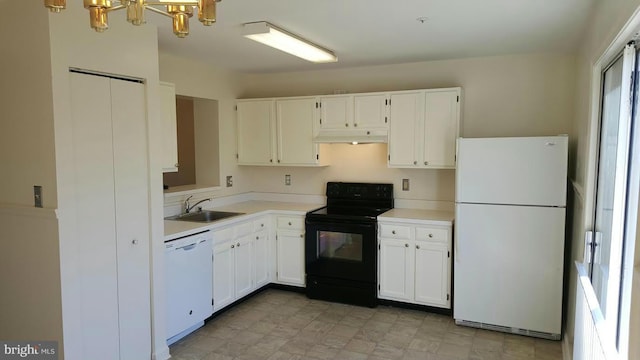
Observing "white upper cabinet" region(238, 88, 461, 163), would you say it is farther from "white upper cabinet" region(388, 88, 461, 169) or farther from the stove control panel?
the stove control panel

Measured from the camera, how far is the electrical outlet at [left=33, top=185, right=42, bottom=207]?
252 cm

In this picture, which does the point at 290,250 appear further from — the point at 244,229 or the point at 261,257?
the point at 244,229

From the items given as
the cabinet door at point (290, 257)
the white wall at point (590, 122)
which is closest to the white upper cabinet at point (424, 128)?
the white wall at point (590, 122)

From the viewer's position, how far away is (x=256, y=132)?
489 cm

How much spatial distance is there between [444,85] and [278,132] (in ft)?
5.86

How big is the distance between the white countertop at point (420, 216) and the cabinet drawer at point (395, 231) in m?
0.07

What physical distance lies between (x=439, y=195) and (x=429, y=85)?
1.11 metres

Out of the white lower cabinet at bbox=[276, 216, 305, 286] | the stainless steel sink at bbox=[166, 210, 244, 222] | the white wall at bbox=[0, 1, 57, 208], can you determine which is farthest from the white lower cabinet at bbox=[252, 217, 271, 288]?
the white wall at bbox=[0, 1, 57, 208]

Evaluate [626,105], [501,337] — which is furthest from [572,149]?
[626,105]

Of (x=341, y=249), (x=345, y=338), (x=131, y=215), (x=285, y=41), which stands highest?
(x=285, y=41)

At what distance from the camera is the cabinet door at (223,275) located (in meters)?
3.82

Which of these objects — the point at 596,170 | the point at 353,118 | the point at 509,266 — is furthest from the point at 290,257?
the point at 596,170

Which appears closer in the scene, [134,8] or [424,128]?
[134,8]

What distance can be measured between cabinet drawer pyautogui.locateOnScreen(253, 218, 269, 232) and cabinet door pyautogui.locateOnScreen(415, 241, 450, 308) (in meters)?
1.54
